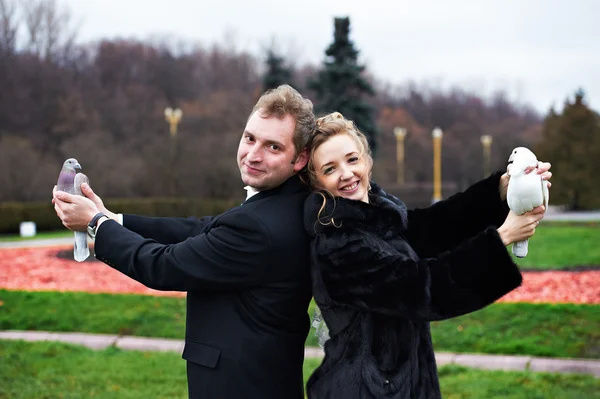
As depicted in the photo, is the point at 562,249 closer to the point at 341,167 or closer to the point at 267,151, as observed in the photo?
the point at 341,167

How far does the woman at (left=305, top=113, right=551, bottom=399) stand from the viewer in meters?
2.22

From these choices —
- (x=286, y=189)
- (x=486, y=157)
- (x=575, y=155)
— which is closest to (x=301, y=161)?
(x=286, y=189)

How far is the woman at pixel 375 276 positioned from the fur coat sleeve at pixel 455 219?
9.9 inches

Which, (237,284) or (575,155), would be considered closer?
(237,284)

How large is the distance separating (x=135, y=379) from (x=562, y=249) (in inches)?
471

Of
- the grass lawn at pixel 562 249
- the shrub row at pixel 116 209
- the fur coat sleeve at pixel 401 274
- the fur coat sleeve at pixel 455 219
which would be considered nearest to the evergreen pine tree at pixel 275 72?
the shrub row at pixel 116 209

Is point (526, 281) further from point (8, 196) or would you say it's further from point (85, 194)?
point (8, 196)

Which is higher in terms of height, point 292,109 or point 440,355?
point 292,109

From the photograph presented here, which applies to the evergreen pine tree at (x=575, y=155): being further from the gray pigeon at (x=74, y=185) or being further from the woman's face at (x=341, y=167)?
the gray pigeon at (x=74, y=185)

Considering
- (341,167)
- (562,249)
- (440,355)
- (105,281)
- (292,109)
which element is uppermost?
(292,109)

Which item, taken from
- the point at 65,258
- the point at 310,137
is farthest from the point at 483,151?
the point at 310,137

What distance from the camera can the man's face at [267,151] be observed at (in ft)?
8.07

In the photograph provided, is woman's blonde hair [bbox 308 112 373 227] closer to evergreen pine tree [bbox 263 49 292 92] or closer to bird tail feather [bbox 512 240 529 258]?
bird tail feather [bbox 512 240 529 258]

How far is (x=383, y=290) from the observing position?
2.23m
